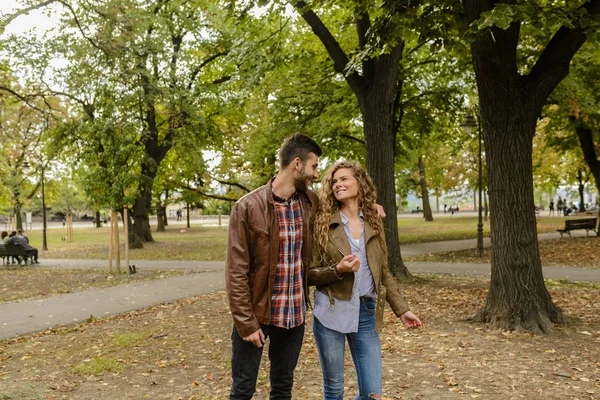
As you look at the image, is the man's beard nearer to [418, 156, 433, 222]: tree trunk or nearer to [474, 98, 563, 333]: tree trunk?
[474, 98, 563, 333]: tree trunk

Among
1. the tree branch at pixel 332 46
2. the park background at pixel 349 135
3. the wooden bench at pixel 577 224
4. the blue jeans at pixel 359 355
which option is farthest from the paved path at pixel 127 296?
the wooden bench at pixel 577 224

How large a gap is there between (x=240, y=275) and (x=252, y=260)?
0.13 m

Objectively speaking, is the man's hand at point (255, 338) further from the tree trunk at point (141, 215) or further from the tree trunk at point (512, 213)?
the tree trunk at point (141, 215)

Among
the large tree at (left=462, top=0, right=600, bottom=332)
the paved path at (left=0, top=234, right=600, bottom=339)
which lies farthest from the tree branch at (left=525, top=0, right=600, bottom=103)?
the paved path at (left=0, top=234, right=600, bottom=339)

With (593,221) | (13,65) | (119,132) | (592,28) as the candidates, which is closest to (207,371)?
(592,28)

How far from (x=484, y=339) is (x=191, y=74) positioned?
71.6 feet

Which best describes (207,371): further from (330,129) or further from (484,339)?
(330,129)


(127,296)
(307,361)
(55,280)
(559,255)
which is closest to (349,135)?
(559,255)

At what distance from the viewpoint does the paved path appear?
8758 mm

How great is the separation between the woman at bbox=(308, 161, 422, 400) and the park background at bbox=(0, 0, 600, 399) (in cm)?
169

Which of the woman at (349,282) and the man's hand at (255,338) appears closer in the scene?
the man's hand at (255,338)

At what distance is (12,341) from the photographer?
732 cm

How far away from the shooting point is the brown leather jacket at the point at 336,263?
10.4ft

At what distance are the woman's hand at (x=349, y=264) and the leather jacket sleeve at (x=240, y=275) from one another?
1.69 ft
